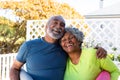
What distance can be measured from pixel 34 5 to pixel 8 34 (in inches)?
60.5

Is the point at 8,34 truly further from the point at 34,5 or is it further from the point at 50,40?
the point at 50,40

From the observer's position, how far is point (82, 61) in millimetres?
2873

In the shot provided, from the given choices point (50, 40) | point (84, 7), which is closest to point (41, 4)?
point (84, 7)

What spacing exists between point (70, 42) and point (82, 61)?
0.22 meters

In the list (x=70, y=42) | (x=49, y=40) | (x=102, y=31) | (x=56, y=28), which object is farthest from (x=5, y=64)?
(x=70, y=42)

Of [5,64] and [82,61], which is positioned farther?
[5,64]

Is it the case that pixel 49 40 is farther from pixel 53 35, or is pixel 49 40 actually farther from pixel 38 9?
pixel 38 9

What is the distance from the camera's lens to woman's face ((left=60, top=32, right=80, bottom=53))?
9.36ft

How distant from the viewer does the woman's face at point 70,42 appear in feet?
9.36

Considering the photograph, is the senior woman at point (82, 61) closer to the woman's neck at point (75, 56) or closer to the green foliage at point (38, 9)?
the woman's neck at point (75, 56)

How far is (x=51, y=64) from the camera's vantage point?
2.93 m

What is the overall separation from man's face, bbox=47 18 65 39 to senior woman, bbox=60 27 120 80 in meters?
0.06

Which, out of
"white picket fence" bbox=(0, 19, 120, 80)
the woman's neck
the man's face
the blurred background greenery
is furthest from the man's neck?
the blurred background greenery

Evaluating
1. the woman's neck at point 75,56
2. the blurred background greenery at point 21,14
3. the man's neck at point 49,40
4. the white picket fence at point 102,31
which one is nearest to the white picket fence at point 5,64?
the white picket fence at point 102,31
